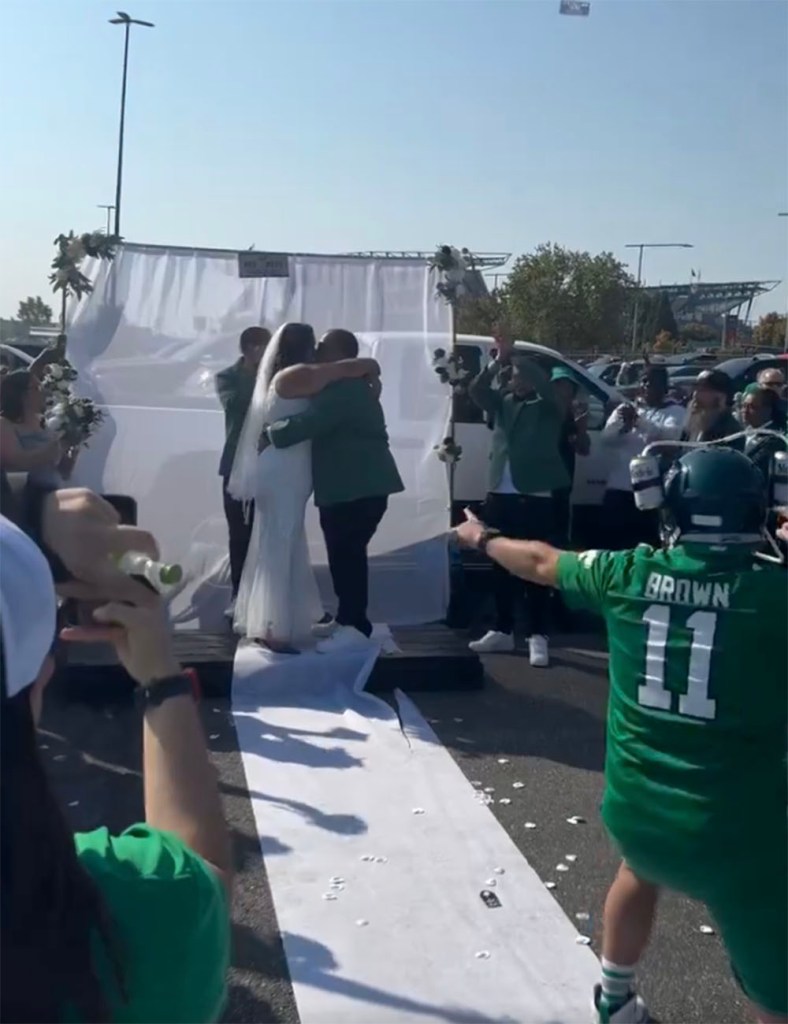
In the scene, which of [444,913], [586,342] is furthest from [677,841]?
[586,342]

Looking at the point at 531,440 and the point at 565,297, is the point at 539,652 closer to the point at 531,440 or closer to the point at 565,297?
the point at 531,440

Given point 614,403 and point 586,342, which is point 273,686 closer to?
point 614,403

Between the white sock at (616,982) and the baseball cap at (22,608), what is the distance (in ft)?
7.87

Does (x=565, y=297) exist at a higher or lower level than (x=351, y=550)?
higher

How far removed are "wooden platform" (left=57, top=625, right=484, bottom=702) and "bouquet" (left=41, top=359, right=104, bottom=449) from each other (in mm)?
1391

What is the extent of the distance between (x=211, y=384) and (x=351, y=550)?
1737 mm

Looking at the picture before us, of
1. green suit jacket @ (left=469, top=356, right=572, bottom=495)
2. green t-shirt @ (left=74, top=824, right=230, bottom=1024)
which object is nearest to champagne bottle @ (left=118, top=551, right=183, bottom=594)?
green t-shirt @ (left=74, top=824, right=230, bottom=1024)

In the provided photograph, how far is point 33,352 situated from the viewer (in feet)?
59.4

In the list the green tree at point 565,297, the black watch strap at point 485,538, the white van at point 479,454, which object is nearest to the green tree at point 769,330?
the green tree at point 565,297

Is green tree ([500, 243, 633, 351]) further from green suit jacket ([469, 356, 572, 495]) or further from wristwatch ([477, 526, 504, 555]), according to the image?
wristwatch ([477, 526, 504, 555])

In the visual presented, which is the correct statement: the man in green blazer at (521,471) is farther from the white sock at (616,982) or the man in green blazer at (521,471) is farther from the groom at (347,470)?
the white sock at (616,982)

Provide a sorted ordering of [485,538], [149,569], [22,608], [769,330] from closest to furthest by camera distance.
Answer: [22,608] → [149,569] → [485,538] → [769,330]

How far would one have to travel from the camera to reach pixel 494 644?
7668 mm

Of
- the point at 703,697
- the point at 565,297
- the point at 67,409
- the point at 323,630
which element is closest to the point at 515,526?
the point at 323,630
